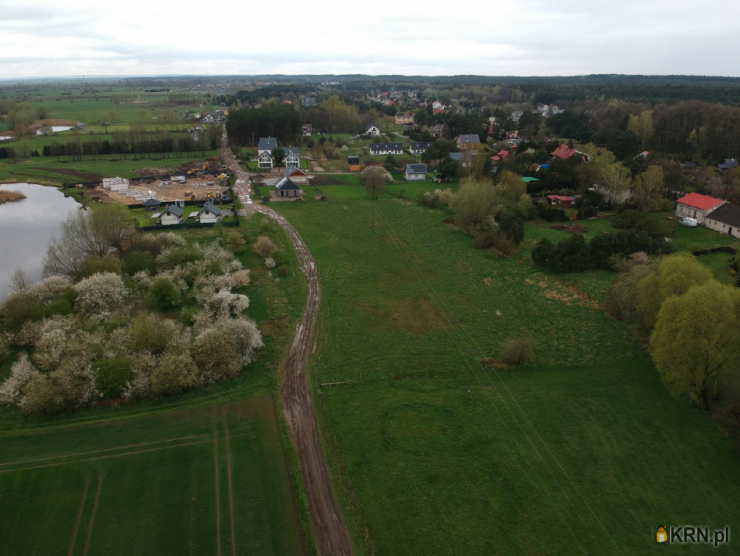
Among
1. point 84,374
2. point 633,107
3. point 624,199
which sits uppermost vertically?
point 633,107

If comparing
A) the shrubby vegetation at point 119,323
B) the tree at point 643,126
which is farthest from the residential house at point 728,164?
the shrubby vegetation at point 119,323

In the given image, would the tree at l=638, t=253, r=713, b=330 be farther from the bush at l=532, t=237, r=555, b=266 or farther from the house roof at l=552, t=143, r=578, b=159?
the house roof at l=552, t=143, r=578, b=159

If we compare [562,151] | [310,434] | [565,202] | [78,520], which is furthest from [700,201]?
[78,520]

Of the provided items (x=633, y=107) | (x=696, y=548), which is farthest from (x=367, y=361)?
(x=633, y=107)

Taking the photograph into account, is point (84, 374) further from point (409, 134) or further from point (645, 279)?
point (409, 134)

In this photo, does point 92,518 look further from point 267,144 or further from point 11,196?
point 267,144

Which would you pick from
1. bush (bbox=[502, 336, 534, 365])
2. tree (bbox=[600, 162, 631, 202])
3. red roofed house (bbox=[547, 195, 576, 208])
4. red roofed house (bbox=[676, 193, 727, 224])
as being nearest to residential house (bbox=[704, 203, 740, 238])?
red roofed house (bbox=[676, 193, 727, 224])
